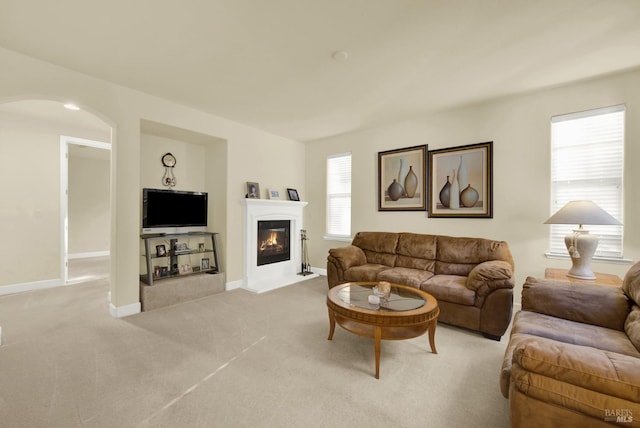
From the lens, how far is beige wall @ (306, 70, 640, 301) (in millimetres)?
2830

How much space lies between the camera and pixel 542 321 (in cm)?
194

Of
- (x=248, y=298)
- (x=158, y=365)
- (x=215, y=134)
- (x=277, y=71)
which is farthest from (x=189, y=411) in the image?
(x=215, y=134)

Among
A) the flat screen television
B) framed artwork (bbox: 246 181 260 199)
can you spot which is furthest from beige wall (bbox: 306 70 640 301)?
the flat screen television

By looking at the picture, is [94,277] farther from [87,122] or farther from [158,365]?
[158,365]

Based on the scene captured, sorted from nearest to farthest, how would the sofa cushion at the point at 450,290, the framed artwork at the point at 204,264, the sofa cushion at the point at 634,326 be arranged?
the sofa cushion at the point at 634,326
the sofa cushion at the point at 450,290
the framed artwork at the point at 204,264

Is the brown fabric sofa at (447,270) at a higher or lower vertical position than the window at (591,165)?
lower

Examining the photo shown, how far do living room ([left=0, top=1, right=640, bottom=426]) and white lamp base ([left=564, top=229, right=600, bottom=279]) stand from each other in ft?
1.92

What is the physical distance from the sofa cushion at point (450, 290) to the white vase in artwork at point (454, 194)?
112cm

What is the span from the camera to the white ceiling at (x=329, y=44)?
1990 millimetres

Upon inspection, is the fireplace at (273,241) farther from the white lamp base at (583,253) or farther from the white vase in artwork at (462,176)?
the white lamp base at (583,253)

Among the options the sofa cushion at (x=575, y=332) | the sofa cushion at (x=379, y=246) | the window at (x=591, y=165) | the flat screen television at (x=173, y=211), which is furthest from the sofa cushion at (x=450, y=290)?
the flat screen television at (x=173, y=211)

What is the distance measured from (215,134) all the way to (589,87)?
4.69 metres

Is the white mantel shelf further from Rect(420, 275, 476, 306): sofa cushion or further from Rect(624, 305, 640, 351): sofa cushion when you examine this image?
Rect(624, 305, 640, 351): sofa cushion

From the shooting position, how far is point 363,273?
3674mm
